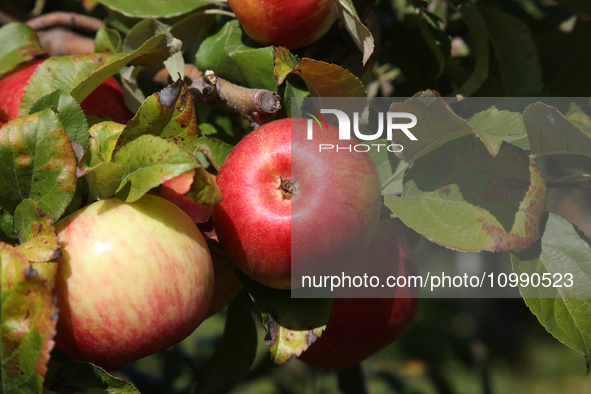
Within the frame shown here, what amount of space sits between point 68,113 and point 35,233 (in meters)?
0.16

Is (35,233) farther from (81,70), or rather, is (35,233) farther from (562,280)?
(562,280)

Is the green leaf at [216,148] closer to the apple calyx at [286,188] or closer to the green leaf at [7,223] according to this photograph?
the apple calyx at [286,188]

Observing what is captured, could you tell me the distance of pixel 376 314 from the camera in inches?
29.0

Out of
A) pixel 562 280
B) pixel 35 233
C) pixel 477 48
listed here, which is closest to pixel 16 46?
pixel 35 233

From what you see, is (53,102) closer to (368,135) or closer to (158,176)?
(158,176)

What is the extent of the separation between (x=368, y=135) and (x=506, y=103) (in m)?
0.32

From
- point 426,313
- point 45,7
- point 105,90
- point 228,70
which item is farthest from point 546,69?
point 426,313

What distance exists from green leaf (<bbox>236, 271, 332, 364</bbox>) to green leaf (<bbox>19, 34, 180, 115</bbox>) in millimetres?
341

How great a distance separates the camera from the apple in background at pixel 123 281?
483 millimetres

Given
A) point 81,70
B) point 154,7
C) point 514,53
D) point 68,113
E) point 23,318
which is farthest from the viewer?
point 514,53

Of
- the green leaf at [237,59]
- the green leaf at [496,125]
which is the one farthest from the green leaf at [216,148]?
the green leaf at [496,125]

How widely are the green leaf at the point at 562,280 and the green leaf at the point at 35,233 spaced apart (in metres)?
0.58

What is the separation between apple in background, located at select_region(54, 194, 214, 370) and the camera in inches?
19.0

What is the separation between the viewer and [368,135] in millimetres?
688
